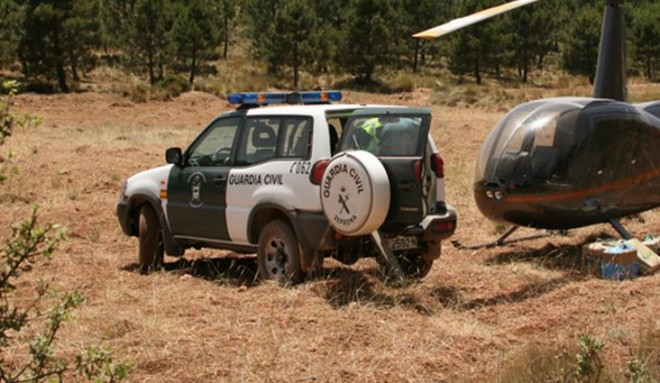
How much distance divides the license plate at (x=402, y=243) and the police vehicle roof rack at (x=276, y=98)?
1978 mm

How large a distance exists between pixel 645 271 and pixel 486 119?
22.4 m

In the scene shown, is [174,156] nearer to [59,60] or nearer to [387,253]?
[387,253]

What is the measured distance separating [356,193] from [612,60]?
5637 millimetres

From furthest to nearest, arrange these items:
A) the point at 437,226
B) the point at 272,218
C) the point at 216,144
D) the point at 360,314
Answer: the point at 216,144
the point at 272,218
the point at 437,226
the point at 360,314

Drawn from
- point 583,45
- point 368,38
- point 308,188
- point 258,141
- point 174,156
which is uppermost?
point 368,38

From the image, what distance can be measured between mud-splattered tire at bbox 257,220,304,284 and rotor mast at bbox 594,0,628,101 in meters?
5.24

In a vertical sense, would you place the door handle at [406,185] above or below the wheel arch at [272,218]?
above

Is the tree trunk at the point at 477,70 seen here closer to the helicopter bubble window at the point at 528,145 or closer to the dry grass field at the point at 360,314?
the dry grass field at the point at 360,314

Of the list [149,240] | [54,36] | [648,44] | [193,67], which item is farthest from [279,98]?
[648,44]

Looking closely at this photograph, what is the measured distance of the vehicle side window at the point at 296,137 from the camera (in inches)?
363

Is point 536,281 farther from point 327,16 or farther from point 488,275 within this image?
point 327,16

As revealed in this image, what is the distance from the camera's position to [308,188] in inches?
354

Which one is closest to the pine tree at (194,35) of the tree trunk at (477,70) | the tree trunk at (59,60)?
the tree trunk at (59,60)

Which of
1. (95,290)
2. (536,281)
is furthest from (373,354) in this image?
(95,290)
